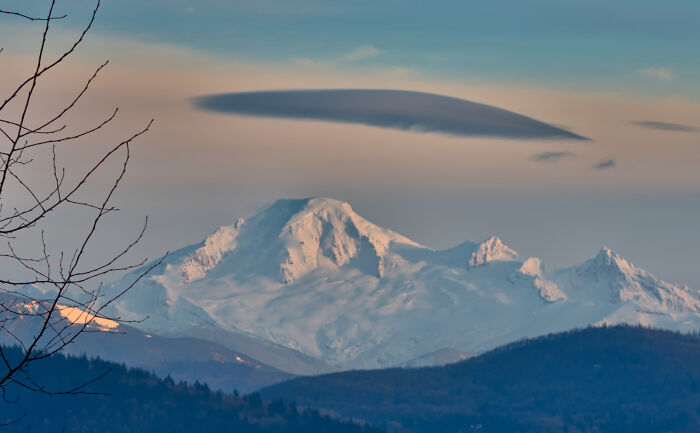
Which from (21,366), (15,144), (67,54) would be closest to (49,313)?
(21,366)

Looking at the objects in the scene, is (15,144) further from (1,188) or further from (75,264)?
(75,264)

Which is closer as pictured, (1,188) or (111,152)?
(1,188)

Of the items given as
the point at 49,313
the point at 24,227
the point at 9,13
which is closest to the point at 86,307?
the point at 24,227

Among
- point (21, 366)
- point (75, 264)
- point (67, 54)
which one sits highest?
point (67, 54)

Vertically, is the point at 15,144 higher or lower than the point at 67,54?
lower

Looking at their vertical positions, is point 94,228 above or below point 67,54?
below

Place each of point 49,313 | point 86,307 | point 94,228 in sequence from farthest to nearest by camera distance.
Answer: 1. point 86,307
2. point 94,228
3. point 49,313

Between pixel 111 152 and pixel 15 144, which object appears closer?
pixel 15 144

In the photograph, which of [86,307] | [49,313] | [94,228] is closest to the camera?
[49,313]

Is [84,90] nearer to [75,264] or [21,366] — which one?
[75,264]
